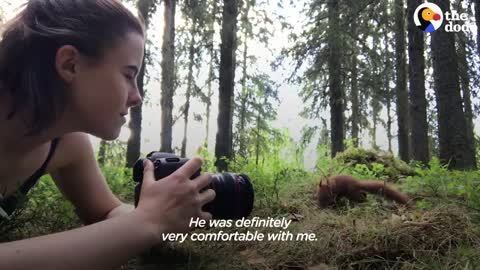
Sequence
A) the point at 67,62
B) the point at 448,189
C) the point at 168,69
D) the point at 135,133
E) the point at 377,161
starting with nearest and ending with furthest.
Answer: the point at 67,62 → the point at 448,189 → the point at 377,161 → the point at 135,133 → the point at 168,69

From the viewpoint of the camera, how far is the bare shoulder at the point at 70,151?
200 centimetres

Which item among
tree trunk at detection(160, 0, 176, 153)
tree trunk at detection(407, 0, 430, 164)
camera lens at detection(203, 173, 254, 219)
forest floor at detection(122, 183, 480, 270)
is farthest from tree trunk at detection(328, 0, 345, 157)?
camera lens at detection(203, 173, 254, 219)

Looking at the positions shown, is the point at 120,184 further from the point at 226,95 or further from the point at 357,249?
the point at 226,95

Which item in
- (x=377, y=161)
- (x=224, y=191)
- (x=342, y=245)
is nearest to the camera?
(x=224, y=191)

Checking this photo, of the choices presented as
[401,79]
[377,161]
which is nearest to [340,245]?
[377,161]

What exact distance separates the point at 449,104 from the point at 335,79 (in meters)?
4.54

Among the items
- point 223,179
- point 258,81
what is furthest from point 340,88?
point 223,179

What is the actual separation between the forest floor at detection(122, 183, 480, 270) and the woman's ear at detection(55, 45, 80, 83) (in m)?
0.91

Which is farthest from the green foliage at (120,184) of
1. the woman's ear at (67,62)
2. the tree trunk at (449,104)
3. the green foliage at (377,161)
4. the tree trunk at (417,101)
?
the tree trunk at (417,101)

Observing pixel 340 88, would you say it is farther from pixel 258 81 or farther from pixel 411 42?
pixel 258 81

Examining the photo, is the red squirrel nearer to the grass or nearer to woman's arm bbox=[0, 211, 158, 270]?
the grass

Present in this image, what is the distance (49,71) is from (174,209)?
75cm

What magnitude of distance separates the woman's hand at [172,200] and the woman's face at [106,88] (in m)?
0.29

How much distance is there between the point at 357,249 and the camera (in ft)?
6.06
